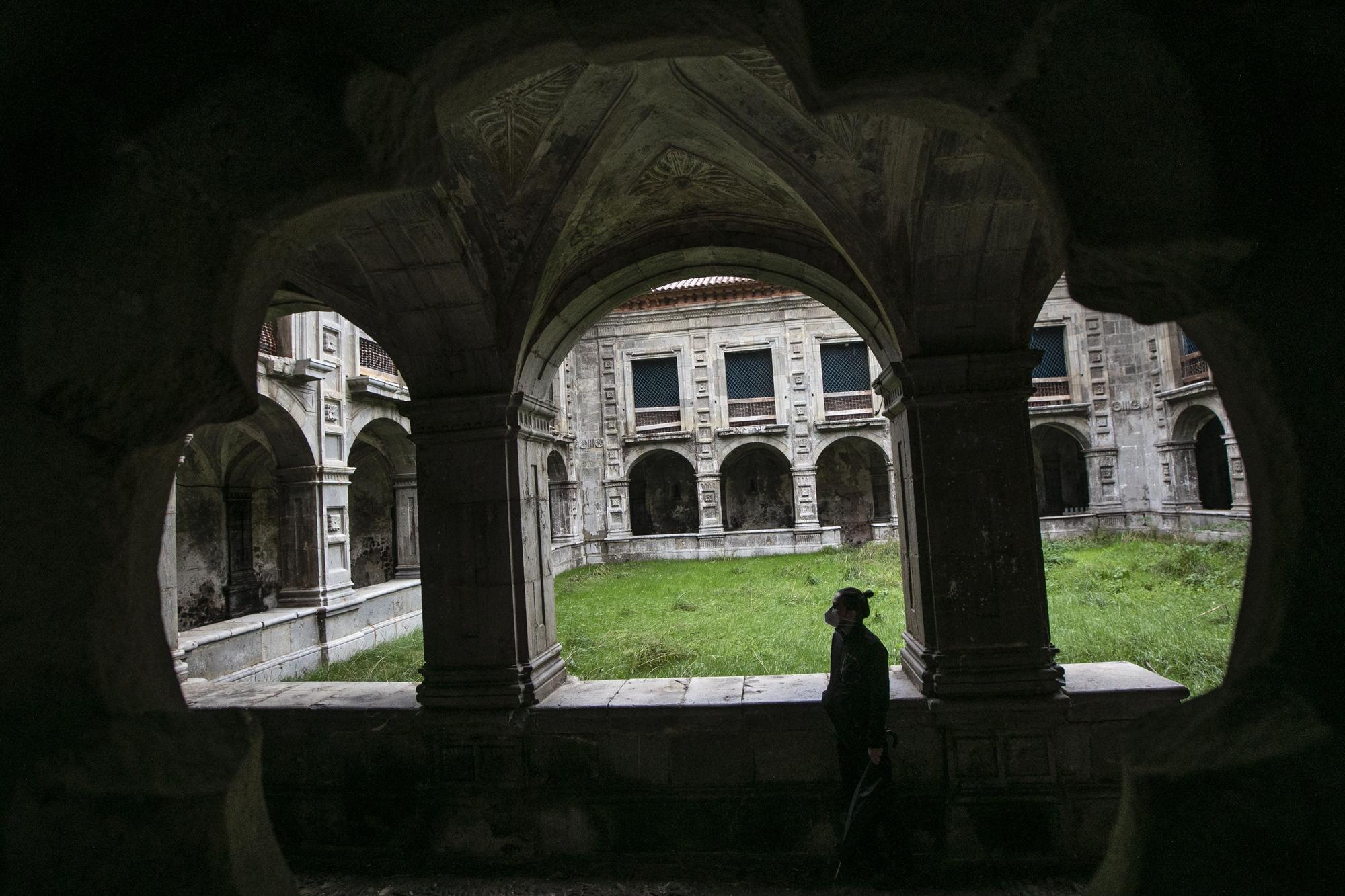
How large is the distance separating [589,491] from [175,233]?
1853 centimetres

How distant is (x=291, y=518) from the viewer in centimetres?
1039

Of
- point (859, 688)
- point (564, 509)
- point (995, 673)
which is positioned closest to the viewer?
point (859, 688)

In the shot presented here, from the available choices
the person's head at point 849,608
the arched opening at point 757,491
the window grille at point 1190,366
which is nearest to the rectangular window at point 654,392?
the arched opening at point 757,491

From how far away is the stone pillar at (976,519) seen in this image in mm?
3861

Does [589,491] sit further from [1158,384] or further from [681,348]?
[1158,384]

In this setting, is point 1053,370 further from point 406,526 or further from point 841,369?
point 406,526

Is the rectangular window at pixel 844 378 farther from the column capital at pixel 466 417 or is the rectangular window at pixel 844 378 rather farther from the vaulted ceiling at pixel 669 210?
the column capital at pixel 466 417

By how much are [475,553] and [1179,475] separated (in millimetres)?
19270

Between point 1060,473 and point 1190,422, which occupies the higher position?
point 1190,422

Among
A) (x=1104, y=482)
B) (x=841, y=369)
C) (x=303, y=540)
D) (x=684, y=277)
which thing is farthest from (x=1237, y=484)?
(x=303, y=540)

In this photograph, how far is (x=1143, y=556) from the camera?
13320 mm

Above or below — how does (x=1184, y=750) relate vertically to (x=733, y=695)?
above

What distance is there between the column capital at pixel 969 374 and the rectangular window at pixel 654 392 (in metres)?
15.9

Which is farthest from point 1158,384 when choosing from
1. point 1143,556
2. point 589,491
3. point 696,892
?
point 696,892
